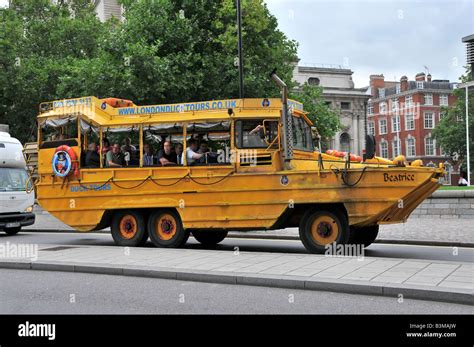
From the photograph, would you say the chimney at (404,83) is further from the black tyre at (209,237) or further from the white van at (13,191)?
the black tyre at (209,237)

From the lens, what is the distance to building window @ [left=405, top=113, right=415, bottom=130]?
3056 inches

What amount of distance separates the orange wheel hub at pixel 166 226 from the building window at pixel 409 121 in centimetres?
6974

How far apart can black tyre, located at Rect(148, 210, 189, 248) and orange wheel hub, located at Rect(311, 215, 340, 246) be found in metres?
3.01

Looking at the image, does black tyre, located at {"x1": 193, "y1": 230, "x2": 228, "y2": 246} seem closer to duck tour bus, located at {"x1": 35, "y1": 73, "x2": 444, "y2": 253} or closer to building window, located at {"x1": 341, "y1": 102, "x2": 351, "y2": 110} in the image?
duck tour bus, located at {"x1": 35, "y1": 73, "x2": 444, "y2": 253}

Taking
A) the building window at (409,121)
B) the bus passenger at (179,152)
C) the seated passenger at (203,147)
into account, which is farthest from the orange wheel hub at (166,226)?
the building window at (409,121)

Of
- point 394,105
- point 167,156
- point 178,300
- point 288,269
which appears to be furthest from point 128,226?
point 394,105

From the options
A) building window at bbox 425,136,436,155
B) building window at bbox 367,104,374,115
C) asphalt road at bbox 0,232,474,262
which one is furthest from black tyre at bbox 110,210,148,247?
building window at bbox 367,104,374,115

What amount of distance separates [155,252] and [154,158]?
242 cm

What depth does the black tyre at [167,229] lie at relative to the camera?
12.7 metres

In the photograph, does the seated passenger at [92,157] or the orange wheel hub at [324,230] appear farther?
the seated passenger at [92,157]

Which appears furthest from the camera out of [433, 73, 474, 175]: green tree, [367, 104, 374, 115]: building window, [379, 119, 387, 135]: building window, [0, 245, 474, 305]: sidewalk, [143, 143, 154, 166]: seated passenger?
[367, 104, 374, 115]: building window

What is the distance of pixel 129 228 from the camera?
13.4 m
